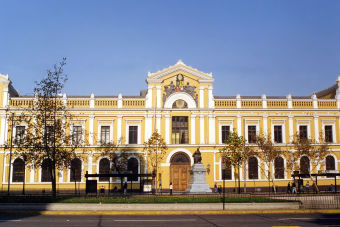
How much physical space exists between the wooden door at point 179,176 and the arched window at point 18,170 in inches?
727

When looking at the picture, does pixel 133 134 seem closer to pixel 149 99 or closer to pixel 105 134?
pixel 105 134

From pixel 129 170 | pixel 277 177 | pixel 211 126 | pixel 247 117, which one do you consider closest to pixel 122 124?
pixel 129 170

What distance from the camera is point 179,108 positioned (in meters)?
51.4

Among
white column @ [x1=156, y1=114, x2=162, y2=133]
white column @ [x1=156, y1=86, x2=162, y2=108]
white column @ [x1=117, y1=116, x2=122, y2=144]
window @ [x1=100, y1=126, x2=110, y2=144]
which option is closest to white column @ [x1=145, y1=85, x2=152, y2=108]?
white column @ [x1=156, y1=86, x2=162, y2=108]

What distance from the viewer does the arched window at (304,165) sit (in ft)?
165

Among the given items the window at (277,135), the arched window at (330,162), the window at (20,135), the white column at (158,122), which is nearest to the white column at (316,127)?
the arched window at (330,162)

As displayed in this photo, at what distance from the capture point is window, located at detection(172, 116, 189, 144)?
51156 millimetres

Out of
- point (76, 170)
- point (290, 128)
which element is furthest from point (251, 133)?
point (76, 170)

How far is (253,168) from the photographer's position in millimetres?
51469

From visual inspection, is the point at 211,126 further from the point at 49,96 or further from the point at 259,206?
the point at 259,206

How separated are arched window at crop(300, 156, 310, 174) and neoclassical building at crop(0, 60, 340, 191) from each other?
27 cm

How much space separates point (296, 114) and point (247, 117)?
6.61m

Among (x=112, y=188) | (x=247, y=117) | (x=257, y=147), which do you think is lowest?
(x=112, y=188)

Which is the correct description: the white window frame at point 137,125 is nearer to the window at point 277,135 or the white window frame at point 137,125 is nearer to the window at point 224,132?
the window at point 224,132
